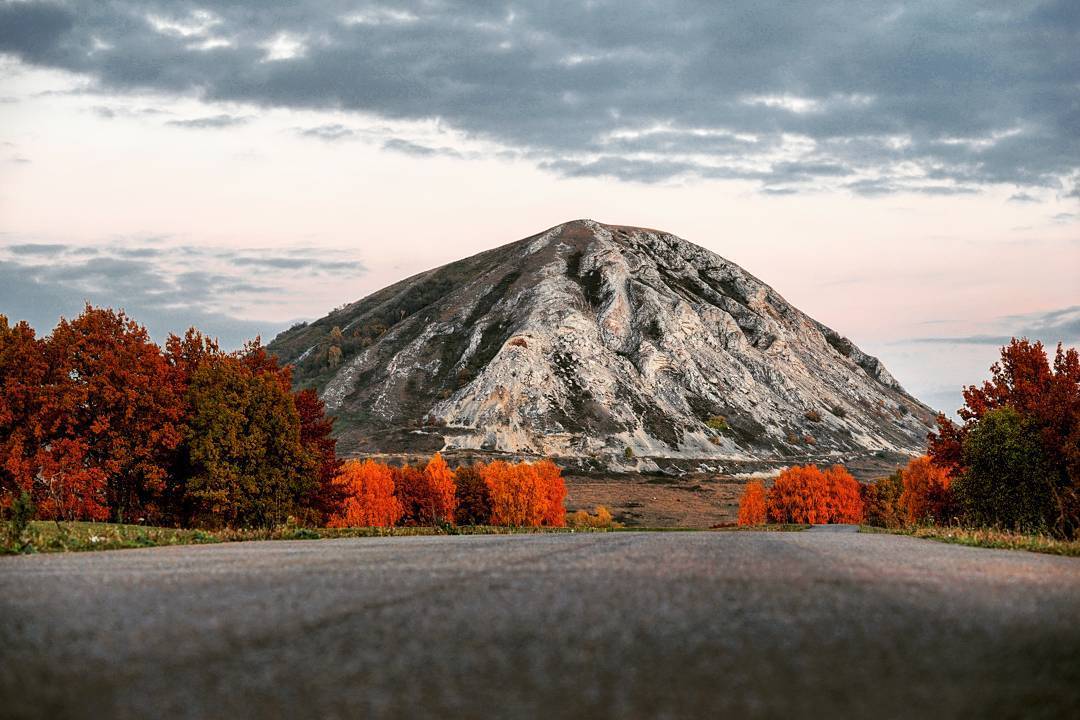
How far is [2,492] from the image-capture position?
40000mm

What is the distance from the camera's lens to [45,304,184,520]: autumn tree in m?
43.7

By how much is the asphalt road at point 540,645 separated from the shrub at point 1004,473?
1315 inches

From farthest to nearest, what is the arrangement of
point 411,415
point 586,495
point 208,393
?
point 411,415, point 586,495, point 208,393

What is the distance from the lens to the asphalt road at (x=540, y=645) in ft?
12.2

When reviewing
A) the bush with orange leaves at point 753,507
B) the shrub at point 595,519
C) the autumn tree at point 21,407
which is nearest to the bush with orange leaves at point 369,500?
the shrub at point 595,519

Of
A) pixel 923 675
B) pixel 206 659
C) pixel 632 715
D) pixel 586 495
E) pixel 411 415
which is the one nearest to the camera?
pixel 632 715

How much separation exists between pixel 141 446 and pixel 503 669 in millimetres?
44287

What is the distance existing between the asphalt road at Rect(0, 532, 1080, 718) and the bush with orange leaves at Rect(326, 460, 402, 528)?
83984 mm

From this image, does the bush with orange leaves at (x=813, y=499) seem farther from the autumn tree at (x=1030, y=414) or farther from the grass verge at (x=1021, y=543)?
the grass verge at (x=1021, y=543)

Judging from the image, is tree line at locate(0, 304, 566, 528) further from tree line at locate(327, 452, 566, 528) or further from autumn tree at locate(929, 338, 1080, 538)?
tree line at locate(327, 452, 566, 528)

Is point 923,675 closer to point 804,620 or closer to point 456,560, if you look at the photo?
point 804,620

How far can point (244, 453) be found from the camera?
43906 millimetres

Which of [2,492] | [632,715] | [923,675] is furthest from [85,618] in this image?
[2,492]

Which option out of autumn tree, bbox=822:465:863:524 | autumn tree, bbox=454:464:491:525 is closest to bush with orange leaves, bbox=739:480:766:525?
autumn tree, bbox=822:465:863:524
